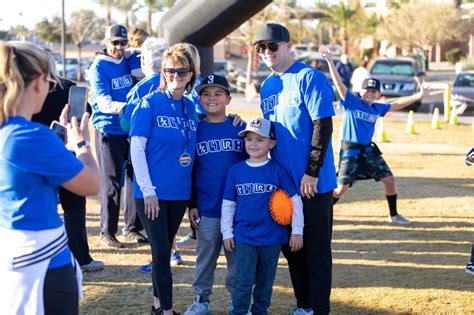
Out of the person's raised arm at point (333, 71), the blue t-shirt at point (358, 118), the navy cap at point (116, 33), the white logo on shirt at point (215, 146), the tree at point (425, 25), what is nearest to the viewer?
the white logo on shirt at point (215, 146)

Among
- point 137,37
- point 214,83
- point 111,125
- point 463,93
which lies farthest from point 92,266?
point 463,93

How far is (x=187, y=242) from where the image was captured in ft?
23.6

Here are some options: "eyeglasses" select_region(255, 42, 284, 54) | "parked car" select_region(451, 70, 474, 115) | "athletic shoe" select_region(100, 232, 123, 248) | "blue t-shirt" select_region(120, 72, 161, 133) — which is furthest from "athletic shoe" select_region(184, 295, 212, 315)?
"parked car" select_region(451, 70, 474, 115)

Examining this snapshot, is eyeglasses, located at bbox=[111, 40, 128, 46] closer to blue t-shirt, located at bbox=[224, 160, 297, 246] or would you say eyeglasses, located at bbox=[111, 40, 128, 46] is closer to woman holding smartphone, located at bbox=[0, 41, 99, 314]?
blue t-shirt, located at bbox=[224, 160, 297, 246]

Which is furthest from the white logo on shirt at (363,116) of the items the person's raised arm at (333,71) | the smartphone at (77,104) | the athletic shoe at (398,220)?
the smartphone at (77,104)

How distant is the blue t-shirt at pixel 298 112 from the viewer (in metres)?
4.46

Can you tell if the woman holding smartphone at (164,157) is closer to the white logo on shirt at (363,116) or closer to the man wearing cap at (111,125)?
the man wearing cap at (111,125)

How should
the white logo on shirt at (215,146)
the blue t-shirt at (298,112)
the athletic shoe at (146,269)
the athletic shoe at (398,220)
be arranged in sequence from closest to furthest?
the blue t-shirt at (298,112) < the white logo on shirt at (215,146) < the athletic shoe at (146,269) < the athletic shoe at (398,220)

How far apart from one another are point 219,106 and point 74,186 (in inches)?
Answer: 77.4

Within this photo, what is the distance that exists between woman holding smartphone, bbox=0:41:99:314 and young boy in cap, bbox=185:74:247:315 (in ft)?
5.96

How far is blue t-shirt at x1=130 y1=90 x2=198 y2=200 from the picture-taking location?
4.65 meters

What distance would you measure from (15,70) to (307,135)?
2210 mm

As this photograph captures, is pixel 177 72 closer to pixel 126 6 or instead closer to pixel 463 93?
pixel 463 93

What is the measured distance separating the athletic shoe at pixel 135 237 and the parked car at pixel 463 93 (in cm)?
1367
